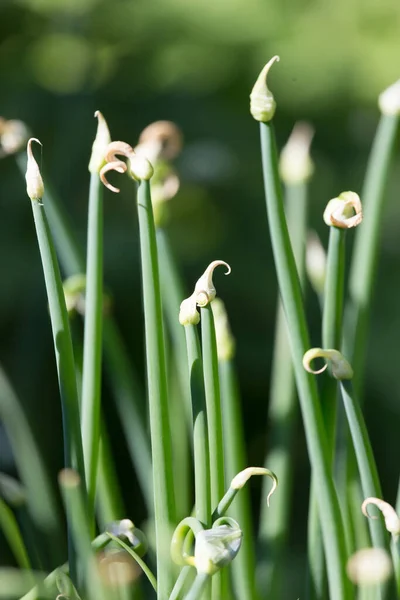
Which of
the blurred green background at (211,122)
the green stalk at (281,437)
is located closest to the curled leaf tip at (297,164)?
the green stalk at (281,437)

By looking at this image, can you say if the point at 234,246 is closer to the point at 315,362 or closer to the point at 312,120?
the point at 312,120

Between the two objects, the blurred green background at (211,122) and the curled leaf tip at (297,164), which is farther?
the blurred green background at (211,122)

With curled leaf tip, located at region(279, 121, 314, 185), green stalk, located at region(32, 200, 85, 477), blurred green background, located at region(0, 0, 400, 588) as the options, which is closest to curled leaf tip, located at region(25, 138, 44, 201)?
green stalk, located at region(32, 200, 85, 477)

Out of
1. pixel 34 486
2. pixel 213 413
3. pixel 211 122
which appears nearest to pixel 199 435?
pixel 213 413

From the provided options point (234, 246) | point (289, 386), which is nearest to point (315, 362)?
point (289, 386)

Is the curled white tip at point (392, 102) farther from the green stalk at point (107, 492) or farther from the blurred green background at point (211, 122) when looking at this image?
the blurred green background at point (211, 122)

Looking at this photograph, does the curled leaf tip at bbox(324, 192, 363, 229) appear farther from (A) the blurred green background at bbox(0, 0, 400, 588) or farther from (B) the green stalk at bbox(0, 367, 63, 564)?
(A) the blurred green background at bbox(0, 0, 400, 588)
